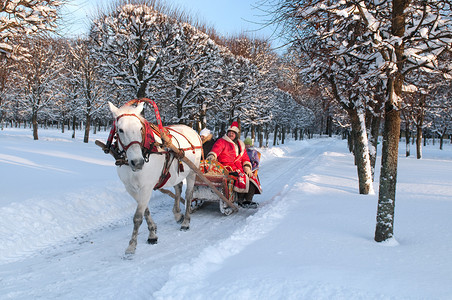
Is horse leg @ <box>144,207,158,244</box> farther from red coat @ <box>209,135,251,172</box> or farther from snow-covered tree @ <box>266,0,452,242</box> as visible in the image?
snow-covered tree @ <box>266,0,452,242</box>

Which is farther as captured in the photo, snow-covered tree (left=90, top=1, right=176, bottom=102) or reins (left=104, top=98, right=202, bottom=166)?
snow-covered tree (left=90, top=1, right=176, bottom=102)

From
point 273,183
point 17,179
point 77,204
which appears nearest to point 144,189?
point 77,204

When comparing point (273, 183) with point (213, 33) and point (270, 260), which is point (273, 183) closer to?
point (270, 260)

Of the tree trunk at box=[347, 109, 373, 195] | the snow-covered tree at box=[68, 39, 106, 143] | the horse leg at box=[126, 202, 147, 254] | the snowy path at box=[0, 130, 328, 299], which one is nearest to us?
the snowy path at box=[0, 130, 328, 299]

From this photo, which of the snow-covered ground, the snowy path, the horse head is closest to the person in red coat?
the snow-covered ground

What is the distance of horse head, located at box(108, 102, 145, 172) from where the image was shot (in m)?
4.27

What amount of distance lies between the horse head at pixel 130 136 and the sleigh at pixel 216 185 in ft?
8.78

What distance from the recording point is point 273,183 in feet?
38.4

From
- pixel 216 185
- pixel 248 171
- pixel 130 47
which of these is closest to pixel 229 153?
pixel 248 171

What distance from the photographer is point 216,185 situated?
7078 mm

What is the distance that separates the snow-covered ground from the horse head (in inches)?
57.7

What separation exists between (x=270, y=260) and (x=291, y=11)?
406 cm

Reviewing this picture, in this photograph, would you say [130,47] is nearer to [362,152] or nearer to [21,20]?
[21,20]

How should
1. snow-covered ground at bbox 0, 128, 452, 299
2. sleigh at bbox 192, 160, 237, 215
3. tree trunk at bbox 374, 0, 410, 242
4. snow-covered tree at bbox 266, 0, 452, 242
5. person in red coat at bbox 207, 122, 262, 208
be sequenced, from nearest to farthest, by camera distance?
1. snow-covered ground at bbox 0, 128, 452, 299
2. snow-covered tree at bbox 266, 0, 452, 242
3. tree trunk at bbox 374, 0, 410, 242
4. sleigh at bbox 192, 160, 237, 215
5. person in red coat at bbox 207, 122, 262, 208
